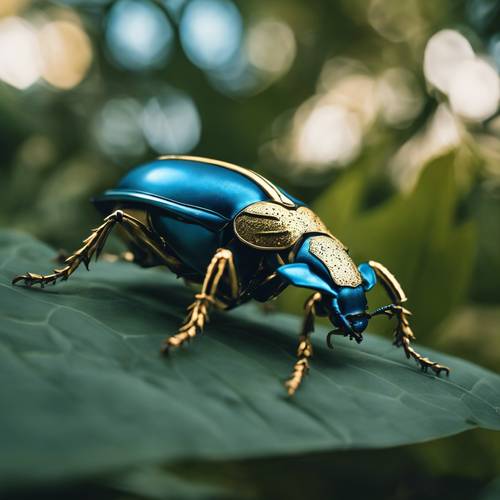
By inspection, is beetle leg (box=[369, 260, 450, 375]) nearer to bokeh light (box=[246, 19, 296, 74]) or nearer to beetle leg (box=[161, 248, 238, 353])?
beetle leg (box=[161, 248, 238, 353])

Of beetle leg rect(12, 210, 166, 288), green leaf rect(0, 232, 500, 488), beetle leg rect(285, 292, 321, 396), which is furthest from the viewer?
beetle leg rect(12, 210, 166, 288)

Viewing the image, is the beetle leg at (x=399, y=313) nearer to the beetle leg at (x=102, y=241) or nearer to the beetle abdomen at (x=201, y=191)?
the beetle abdomen at (x=201, y=191)

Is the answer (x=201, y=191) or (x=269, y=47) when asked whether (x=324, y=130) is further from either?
(x=201, y=191)

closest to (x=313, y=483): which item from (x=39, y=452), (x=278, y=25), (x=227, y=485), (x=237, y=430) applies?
(x=227, y=485)

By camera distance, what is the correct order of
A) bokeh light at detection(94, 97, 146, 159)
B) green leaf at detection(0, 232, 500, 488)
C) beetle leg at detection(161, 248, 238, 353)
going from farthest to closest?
bokeh light at detection(94, 97, 146, 159) < beetle leg at detection(161, 248, 238, 353) < green leaf at detection(0, 232, 500, 488)

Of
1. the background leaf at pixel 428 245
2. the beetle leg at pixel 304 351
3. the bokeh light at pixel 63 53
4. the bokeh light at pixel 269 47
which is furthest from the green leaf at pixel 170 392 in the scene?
the bokeh light at pixel 269 47

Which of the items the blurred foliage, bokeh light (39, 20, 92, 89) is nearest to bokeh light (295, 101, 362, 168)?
the blurred foliage


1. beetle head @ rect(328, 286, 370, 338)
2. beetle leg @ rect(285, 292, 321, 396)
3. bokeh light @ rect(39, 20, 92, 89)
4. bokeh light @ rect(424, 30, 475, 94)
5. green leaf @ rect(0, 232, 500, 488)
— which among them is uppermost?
bokeh light @ rect(424, 30, 475, 94)
